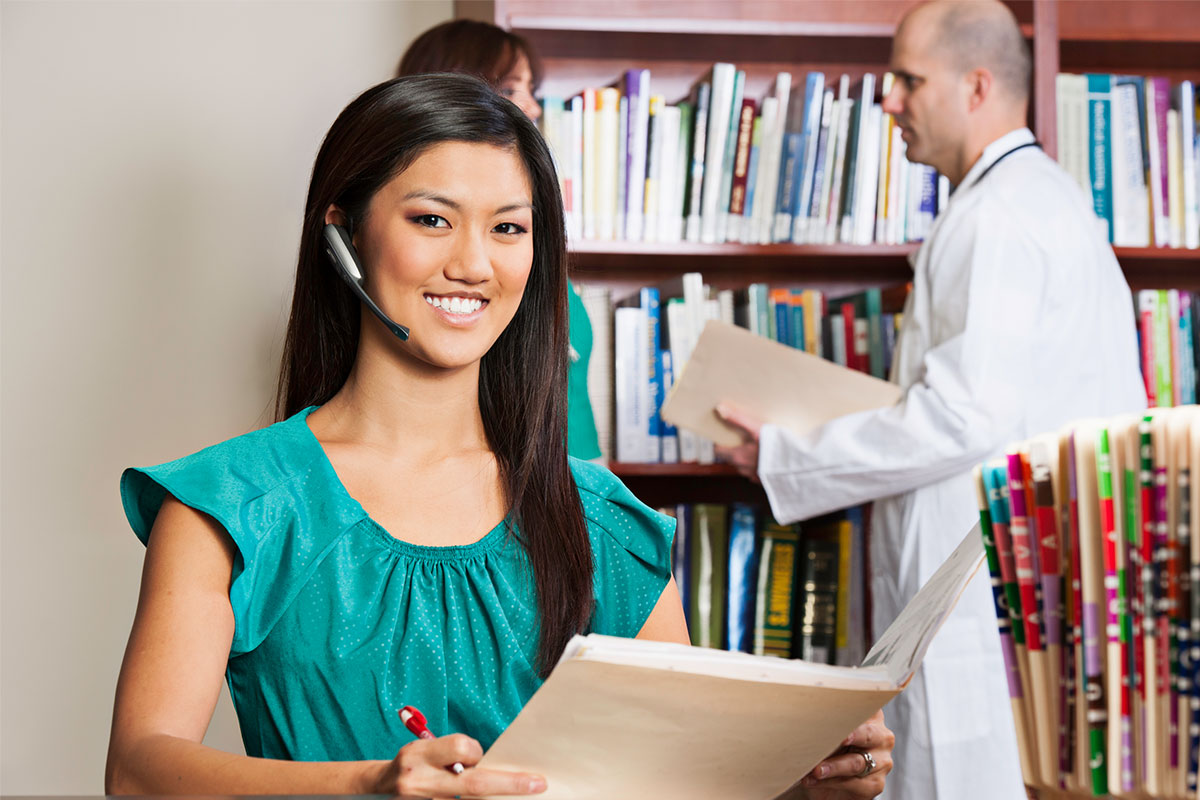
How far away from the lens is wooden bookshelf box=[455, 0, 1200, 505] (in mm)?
2256

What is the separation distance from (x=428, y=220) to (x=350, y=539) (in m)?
0.31

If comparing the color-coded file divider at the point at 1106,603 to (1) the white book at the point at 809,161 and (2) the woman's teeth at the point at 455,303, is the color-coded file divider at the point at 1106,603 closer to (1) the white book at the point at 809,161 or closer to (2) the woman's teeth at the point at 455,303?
(2) the woman's teeth at the point at 455,303

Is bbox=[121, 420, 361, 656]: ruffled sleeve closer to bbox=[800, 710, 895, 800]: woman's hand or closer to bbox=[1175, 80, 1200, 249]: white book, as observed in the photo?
bbox=[800, 710, 895, 800]: woman's hand

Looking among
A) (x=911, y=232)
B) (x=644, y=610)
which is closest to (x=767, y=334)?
(x=911, y=232)

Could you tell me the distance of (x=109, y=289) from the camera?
2.24 metres

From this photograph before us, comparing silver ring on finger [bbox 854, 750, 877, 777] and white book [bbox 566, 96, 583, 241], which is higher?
white book [bbox 566, 96, 583, 241]

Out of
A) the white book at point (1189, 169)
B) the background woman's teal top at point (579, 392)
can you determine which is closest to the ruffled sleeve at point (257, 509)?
the background woman's teal top at point (579, 392)

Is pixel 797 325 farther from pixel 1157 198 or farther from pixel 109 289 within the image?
pixel 109 289

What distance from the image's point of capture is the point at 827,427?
2018 millimetres

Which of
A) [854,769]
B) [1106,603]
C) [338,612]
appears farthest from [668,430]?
[1106,603]

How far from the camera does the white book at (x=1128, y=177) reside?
2.34 meters

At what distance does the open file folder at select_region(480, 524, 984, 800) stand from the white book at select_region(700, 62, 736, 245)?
61.8 inches

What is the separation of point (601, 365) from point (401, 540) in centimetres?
127

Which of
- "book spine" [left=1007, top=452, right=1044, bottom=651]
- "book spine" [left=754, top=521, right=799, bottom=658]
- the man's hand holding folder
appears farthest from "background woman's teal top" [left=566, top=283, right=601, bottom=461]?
"book spine" [left=1007, top=452, right=1044, bottom=651]
